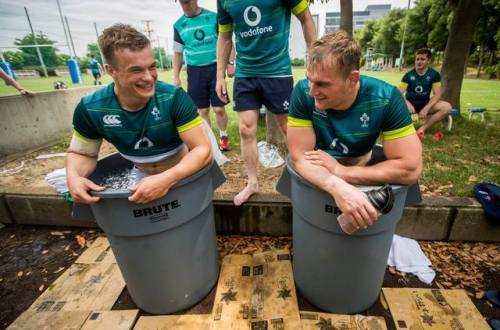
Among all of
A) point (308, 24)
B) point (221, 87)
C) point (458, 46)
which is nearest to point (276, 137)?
point (221, 87)

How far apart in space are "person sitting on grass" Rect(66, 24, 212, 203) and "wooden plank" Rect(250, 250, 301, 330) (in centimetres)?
111

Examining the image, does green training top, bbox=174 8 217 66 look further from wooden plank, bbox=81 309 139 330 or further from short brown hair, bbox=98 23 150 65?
wooden plank, bbox=81 309 139 330

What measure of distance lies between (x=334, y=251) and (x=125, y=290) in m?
1.72

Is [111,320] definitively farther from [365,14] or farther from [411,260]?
[365,14]

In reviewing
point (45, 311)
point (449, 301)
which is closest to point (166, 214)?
point (45, 311)

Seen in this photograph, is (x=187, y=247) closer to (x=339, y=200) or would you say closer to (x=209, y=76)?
(x=339, y=200)

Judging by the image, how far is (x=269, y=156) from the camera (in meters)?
3.98

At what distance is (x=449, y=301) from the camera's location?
1940 mm

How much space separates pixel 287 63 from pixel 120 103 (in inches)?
66.0

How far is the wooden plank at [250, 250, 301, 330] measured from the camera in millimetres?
1827

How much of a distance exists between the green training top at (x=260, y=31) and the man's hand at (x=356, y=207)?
1614mm

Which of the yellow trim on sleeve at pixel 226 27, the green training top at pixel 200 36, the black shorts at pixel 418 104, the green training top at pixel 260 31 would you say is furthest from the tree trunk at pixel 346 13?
the yellow trim on sleeve at pixel 226 27

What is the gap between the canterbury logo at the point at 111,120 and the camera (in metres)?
1.74

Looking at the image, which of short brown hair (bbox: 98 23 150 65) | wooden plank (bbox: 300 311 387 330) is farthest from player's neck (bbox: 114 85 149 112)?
wooden plank (bbox: 300 311 387 330)
